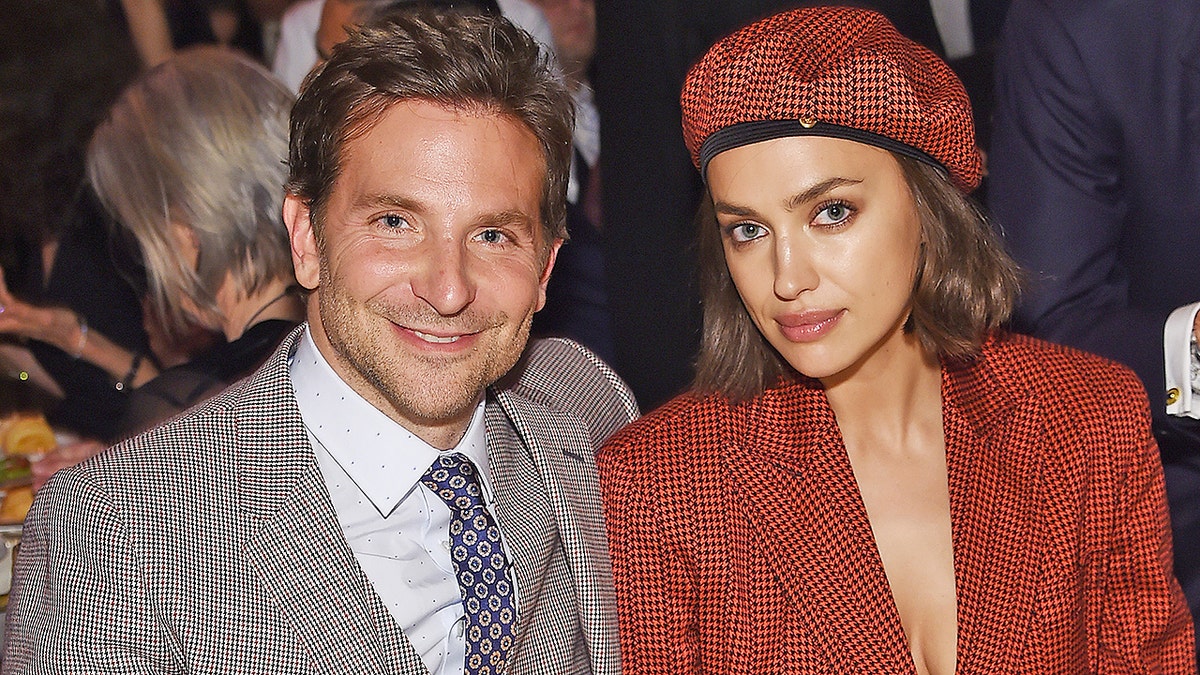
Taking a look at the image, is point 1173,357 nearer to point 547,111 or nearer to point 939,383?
point 939,383

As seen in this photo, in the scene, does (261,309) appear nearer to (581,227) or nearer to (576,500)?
(581,227)

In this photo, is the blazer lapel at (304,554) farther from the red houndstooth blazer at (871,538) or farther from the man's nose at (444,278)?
the red houndstooth blazer at (871,538)

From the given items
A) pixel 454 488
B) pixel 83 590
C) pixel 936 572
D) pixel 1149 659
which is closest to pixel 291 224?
pixel 454 488

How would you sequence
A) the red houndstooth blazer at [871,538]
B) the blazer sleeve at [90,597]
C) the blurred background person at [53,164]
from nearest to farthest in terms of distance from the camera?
the blazer sleeve at [90,597] → the red houndstooth blazer at [871,538] → the blurred background person at [53,164]

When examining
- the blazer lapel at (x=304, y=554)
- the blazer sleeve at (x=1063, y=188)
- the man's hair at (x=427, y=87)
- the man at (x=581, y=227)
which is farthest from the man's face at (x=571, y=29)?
the blazer lapel at (x=304, y=554)

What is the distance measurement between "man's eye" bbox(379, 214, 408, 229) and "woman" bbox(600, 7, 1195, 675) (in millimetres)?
513

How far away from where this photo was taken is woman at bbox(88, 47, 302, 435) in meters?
3.01

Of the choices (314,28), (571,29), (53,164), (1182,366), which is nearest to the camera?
(1182,366)

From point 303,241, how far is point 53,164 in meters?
2.12

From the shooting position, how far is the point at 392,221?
6.40ft

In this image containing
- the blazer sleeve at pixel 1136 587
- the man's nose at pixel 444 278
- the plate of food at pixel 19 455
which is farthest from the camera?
the plate of food at pixel 19 455

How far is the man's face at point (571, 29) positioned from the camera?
335cm

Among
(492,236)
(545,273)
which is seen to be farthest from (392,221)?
(545,273)

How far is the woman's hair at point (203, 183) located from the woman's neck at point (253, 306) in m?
0.02
